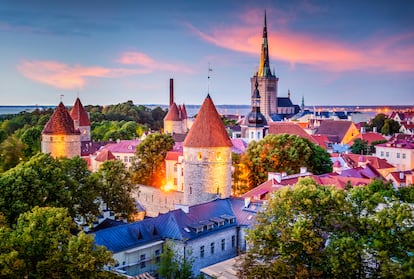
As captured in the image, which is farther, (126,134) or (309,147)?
(126,134)

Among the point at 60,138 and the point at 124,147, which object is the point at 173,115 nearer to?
the point at 124,147

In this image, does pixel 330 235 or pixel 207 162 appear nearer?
pixel 330 235

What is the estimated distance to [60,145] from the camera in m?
45.5

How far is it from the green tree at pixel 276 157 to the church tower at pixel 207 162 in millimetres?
7948

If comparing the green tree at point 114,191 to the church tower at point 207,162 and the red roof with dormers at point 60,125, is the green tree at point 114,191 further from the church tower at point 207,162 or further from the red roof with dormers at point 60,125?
the red roof with dormers at point 60,125

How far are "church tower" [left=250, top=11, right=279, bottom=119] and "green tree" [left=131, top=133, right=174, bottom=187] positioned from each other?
7457 cm

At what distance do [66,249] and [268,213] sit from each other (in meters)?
7.91

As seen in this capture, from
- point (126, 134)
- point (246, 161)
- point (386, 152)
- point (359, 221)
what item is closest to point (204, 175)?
point (246, 161)

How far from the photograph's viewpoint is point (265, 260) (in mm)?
→ 18406

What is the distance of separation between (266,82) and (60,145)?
85596 mm

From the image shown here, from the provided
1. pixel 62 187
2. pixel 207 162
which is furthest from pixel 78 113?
pixel 62 187

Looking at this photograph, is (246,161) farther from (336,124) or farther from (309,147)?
(336,124)

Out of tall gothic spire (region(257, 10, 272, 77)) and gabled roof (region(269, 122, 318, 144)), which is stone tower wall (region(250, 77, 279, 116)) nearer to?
tall gothic spire (region(257, 10, 272, 77))

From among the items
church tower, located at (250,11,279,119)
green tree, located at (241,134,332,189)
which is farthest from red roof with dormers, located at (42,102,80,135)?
church tower, located at (250,11,279,119)
